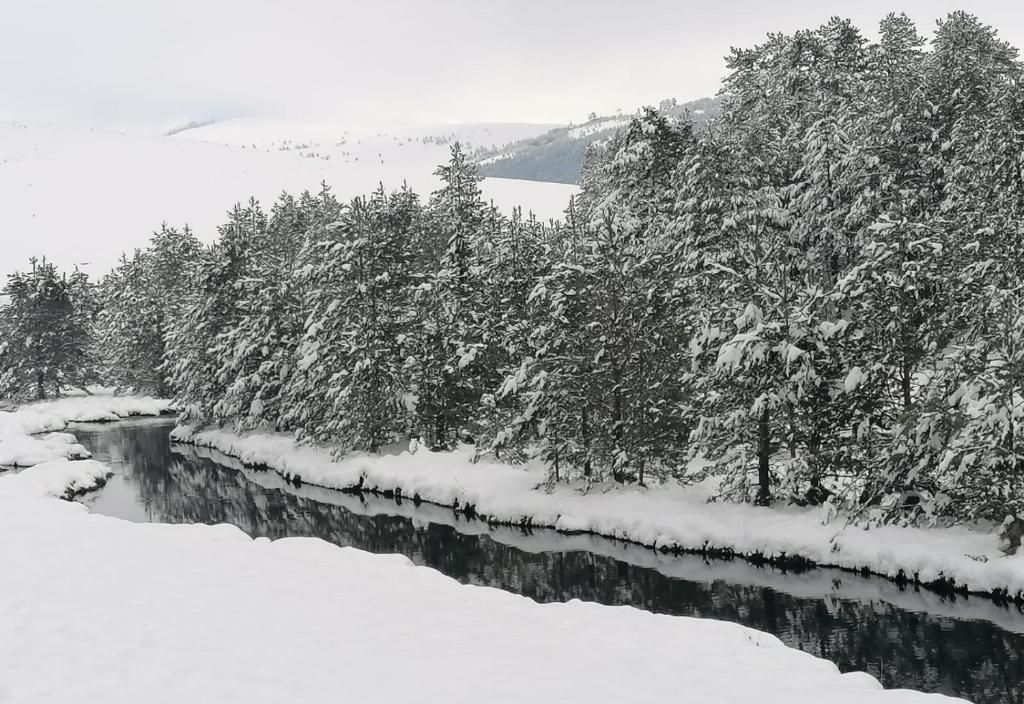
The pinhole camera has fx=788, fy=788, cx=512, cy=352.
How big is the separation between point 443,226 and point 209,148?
582 ft

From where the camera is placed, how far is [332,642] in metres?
11.1

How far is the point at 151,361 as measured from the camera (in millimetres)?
66875

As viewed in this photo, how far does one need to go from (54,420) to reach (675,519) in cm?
4944

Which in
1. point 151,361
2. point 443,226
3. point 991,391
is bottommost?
point 151,361

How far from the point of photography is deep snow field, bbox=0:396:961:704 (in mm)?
9508

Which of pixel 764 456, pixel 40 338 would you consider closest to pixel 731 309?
pixel 764 456

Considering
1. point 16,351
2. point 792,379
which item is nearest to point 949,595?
point 792,379

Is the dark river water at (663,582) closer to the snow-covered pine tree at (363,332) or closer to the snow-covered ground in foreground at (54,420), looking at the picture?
the snow-covered pine tree at (363,332)

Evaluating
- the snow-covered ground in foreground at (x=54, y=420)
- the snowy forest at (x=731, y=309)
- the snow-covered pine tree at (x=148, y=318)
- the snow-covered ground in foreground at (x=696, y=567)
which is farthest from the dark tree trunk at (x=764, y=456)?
the snow-covered pine tree at (x=148, y=318)

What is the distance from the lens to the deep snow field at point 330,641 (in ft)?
31.2

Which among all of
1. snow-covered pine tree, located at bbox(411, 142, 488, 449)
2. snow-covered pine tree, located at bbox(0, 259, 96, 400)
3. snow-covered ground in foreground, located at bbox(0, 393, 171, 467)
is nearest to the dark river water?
snow-covered pine tree, located at bbox(411, 142, 488, 449)

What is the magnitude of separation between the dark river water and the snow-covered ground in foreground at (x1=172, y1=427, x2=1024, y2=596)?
1.85 feet

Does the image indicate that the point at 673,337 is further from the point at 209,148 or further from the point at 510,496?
the point at 209,148

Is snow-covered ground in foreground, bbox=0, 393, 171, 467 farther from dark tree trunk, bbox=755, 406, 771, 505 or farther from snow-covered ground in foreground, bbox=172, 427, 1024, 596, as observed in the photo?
dark tree trunk, bbox=755, 406, 771, 505
